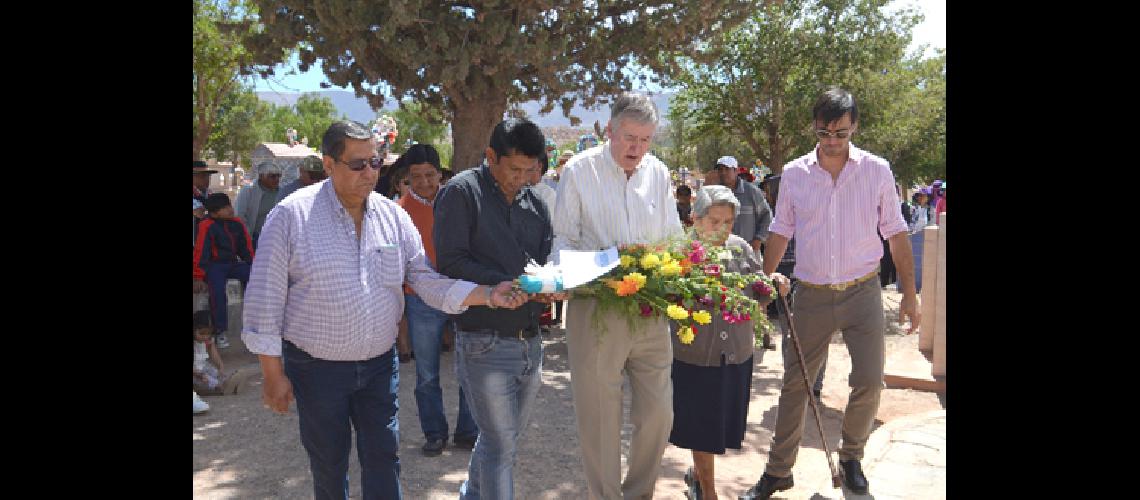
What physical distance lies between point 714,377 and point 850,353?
0.89 metres

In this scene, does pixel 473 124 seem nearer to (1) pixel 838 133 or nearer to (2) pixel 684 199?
(2) pixel 684 199

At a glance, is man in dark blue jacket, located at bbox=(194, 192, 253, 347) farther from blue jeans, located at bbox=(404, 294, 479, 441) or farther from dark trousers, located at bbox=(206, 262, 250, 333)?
blue jeans, located at bbox=(404, 294, 479, 441)

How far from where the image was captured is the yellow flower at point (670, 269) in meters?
3.51

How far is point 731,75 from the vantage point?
2648cm

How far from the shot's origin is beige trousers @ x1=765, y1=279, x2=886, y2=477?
4469 mm

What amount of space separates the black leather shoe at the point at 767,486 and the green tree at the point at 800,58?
19.8 metres

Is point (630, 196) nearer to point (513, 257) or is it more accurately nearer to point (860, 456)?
point (513, 257)

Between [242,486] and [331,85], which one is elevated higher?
[331,85]

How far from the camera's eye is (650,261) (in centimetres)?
352
